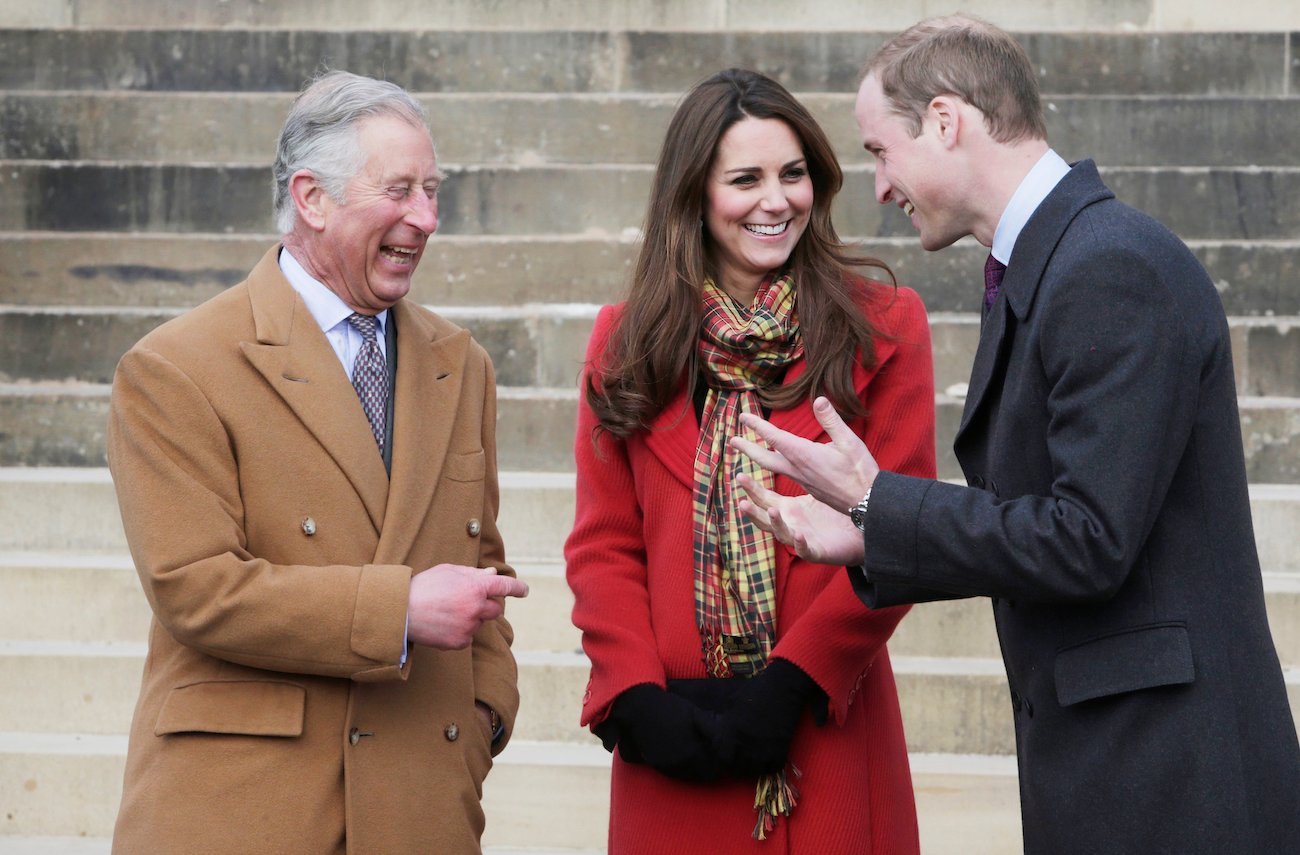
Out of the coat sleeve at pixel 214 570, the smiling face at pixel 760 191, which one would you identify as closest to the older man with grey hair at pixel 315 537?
the coat sleeve at pixel 214 570

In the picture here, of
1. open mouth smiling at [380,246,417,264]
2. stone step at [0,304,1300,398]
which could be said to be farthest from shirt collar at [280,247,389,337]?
stone step at [0,304,1300,398]

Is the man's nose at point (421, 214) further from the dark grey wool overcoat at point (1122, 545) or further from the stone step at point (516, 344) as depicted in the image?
the stone step at point (516, 344)

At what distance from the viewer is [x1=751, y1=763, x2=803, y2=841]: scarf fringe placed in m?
2.59

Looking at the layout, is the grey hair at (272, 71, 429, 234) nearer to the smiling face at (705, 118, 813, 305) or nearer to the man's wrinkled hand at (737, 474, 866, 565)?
the smiling face at (705, 118, 813, 305)

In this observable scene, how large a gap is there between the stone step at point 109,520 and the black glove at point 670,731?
2356 millimetres

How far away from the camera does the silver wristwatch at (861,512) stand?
6.78 feet

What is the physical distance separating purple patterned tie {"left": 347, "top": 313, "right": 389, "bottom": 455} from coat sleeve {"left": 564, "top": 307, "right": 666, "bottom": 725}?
0.48 m

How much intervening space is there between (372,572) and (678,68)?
511 cm

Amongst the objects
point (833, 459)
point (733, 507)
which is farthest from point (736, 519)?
point (833, 459)

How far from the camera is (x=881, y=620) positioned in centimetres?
258

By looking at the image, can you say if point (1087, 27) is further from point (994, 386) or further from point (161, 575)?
point (161, 575)

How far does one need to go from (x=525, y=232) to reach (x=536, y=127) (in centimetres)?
57

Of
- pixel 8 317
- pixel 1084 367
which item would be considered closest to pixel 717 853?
pixel 1084 367

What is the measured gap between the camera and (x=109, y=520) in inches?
198
